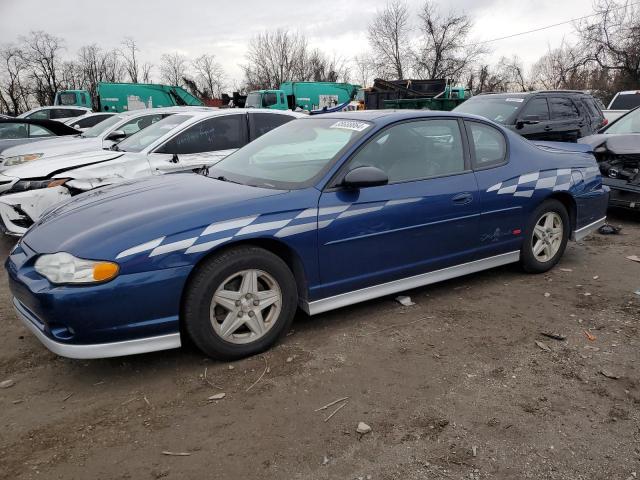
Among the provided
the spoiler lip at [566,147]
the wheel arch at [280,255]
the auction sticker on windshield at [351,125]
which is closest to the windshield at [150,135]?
the auction sticker on windshield at [351,125]

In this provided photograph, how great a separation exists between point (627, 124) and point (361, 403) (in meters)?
7.11

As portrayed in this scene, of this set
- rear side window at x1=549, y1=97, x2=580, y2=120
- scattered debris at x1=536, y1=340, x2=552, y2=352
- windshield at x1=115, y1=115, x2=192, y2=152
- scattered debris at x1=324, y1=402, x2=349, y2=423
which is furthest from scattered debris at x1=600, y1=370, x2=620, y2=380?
rear side window at x1=549, y1=97, x2=580, y2=120

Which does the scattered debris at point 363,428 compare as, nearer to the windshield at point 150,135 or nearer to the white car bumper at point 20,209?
the white car bumper at point 20,209

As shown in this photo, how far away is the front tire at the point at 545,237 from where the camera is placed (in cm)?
456

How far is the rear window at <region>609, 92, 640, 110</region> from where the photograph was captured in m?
14.7

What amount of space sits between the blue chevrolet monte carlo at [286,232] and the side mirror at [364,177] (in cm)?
1

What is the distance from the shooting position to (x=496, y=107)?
28.5 ft

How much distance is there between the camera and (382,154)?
369 cm

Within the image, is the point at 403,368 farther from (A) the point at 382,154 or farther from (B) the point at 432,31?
(B) the point at 432,31

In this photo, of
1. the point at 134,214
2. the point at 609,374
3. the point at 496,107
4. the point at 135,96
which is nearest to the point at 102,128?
the point at 496,107

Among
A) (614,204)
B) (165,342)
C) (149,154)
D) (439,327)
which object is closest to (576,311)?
(439,327)

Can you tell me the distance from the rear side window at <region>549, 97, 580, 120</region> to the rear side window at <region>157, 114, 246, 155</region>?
18.5 feet

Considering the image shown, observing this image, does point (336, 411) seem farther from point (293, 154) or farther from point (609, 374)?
point (293, 154)

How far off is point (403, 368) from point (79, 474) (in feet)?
5.95
